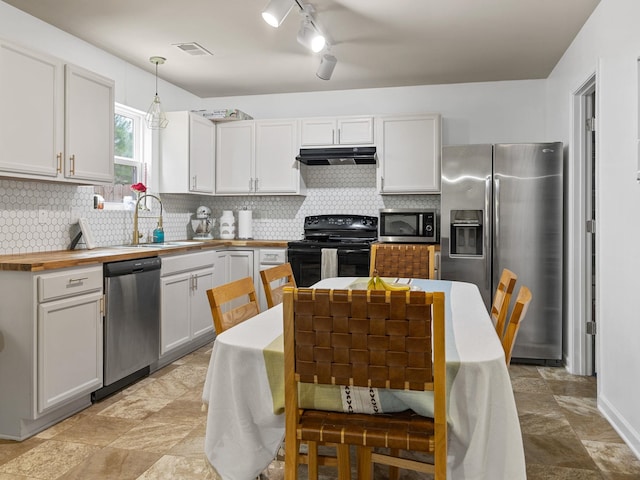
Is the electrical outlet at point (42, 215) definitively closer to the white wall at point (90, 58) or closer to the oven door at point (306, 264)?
the white wall at point (90, 58)

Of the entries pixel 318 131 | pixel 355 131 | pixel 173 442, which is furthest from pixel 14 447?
pixel 355 131

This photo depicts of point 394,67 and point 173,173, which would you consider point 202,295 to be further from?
point 394,67

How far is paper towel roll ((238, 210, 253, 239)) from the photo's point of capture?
5.37 meters

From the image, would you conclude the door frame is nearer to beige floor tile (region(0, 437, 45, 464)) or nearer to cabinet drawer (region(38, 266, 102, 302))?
cabinet drawer (region(38, 266, 102, 302))

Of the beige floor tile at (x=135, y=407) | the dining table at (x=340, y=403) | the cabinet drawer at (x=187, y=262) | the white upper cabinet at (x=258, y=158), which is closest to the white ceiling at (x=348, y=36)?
the white upper cabinet at (x=258, y=158)

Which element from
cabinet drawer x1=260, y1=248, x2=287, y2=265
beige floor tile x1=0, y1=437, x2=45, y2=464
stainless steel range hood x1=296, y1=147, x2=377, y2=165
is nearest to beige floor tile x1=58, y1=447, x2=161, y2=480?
beige floor tile x1=0, y1=437, x2=45, y2=464

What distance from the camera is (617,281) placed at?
9.11 feet

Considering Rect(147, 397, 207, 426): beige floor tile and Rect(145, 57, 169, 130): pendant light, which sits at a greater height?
Rect(145, 57, 169, 130): pendant light

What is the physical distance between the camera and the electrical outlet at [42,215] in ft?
11.0

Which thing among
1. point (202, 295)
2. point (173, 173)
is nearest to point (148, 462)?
point (202, 295)

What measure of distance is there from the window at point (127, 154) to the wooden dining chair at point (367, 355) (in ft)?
10.5

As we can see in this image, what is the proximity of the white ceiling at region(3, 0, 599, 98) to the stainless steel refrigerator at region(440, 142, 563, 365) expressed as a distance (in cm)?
82

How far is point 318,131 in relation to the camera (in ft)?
16.4

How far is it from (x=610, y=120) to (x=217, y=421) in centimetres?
268
